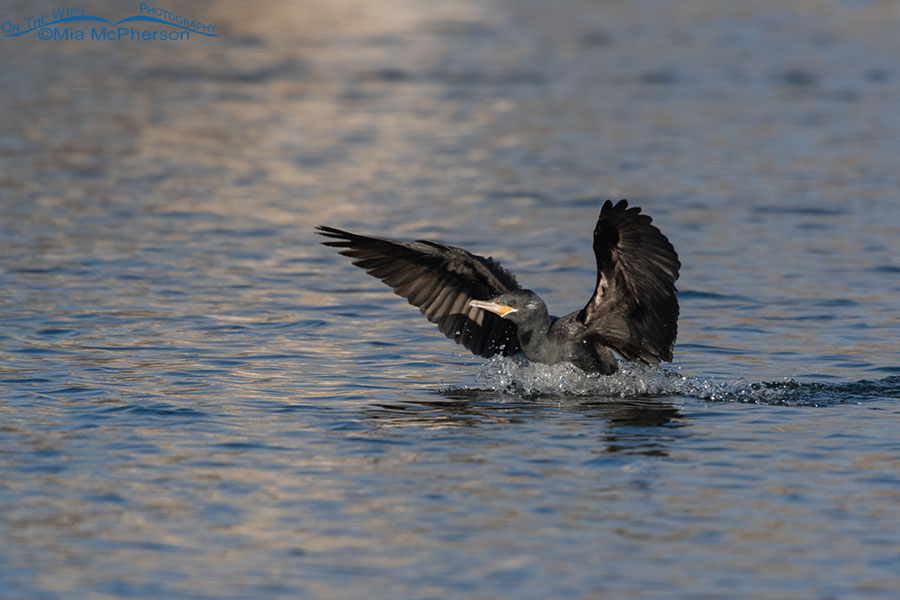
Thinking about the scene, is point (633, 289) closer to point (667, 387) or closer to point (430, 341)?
point (667, 387)

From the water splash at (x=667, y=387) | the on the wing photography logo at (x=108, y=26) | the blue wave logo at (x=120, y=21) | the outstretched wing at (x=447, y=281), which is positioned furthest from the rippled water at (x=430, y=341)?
the on the wing photography logo at (x=108, y=26)

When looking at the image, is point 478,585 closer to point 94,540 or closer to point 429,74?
point 94,540

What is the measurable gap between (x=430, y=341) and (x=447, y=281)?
182cm

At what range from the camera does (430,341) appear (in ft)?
42.2

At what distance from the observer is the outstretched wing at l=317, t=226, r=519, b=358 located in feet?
35.2

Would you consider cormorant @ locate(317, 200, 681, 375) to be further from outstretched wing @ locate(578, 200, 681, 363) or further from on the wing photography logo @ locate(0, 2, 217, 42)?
on the wing photography logo @ locate(0, 2, 217, 42)

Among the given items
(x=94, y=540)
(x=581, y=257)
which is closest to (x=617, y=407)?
(x=94, y=540)

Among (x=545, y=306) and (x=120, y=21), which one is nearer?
(x=545, y=306)

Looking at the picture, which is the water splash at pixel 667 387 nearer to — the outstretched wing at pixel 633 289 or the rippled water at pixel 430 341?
the rippled water at pixel 430 341

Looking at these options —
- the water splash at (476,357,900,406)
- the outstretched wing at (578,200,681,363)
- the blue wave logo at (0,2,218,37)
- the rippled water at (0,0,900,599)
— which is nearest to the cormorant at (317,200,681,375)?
the outstretched wing at (578,200,681,363)

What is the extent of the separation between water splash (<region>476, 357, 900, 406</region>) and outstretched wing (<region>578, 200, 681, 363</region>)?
33cm

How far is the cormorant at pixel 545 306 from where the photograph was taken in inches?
399

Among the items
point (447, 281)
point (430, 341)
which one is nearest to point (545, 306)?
point (447, 281)

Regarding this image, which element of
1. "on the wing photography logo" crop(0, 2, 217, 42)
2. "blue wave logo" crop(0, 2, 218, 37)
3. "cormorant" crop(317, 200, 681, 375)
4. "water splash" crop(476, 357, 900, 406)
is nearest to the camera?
"cormorant" crop(317, 200, 681, 375)
